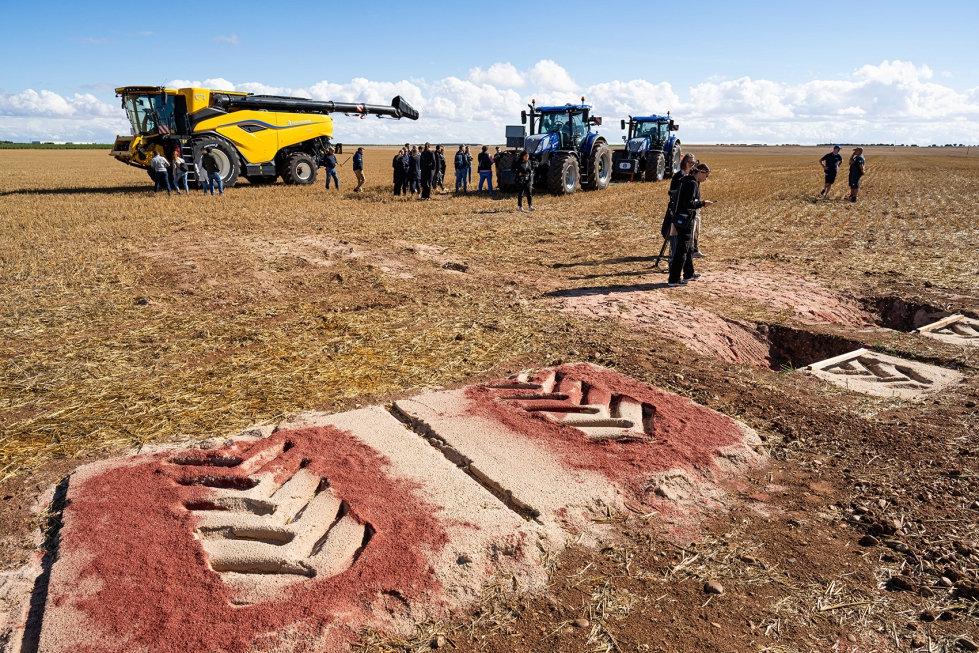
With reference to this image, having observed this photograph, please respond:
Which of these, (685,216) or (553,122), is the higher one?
(553,122)

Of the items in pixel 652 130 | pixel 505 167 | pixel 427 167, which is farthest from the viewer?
pixel 652 130

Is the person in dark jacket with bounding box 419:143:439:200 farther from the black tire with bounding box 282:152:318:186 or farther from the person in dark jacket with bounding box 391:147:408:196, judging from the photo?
the black tire with bounding box 282:152:318:186

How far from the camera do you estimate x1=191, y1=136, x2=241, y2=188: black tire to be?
18.4 meters

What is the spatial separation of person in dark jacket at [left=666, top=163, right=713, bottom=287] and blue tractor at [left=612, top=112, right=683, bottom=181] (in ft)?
52.0

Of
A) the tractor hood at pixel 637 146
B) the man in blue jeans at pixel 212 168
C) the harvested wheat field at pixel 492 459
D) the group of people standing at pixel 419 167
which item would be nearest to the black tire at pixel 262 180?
the man in blue jeans at pixel 212 168

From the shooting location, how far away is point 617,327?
Result: 6520mm

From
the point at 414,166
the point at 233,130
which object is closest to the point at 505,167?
the point at 414,166

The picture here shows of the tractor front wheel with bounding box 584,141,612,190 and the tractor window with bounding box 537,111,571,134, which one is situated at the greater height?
the tractor window with bounding box 537,111,571,134

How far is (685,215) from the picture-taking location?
309 inches

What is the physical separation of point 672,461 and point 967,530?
4.87 feet

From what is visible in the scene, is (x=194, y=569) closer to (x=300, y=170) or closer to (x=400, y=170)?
(x=400, y=170)

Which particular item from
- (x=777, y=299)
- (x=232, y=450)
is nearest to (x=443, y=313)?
(x=232, y=450)

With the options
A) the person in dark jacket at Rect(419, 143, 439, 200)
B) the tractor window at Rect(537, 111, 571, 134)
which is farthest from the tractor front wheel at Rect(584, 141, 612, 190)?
the person in dark jacket at Rect(419, 143, 439, 200)

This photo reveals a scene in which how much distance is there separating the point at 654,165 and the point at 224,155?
14.8m
